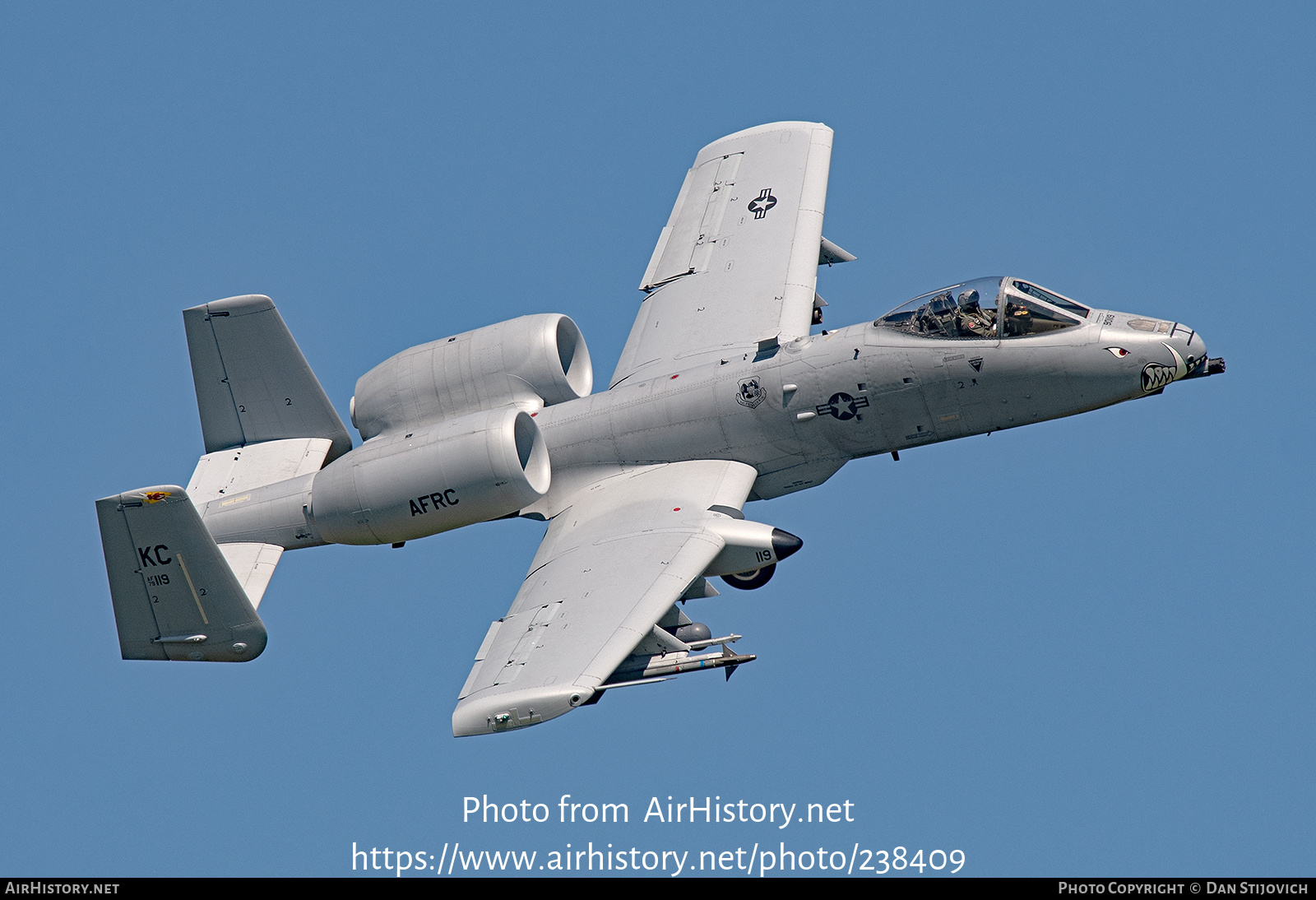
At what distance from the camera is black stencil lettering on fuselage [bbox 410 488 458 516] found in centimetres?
2834

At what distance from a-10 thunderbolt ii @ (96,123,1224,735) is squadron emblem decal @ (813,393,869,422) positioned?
0.11 feet

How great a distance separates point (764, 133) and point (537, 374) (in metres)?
7.74

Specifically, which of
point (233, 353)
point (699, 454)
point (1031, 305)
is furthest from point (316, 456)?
point (1031, 305)

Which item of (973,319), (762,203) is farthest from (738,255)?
(973,319)

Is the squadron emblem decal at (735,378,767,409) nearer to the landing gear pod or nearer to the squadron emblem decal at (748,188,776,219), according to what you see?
the landing gear pod

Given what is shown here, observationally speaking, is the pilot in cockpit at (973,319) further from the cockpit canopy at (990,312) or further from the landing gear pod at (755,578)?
the landing gear pod at (755,578)

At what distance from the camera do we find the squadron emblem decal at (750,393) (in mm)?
28578

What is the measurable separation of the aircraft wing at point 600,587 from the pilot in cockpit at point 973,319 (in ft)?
13.1

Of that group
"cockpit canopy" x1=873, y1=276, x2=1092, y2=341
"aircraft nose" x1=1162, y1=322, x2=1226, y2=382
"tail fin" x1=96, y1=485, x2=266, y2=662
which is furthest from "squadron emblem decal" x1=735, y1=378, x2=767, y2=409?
"tail fin" x1=96, y1=485, x2=266, y2=662

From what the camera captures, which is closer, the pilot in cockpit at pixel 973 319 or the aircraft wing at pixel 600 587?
the aircraft wing at pixel 600 587

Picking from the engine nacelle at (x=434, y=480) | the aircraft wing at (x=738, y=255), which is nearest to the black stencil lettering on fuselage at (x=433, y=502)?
the engine nacelle at (x=434, y=480)

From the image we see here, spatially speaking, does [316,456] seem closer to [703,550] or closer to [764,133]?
[703,550]

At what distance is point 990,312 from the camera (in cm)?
2759

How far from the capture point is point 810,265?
104ft
